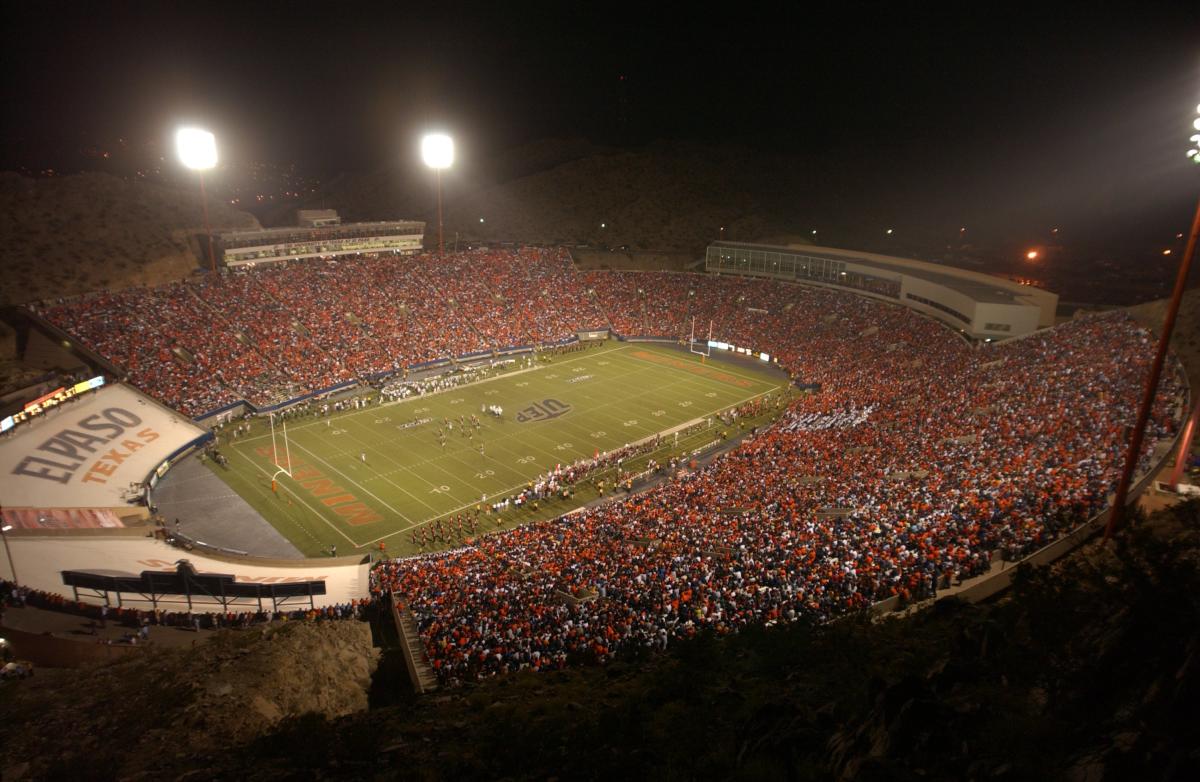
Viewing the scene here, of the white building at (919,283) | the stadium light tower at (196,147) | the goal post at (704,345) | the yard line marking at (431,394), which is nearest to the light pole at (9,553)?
the yard line marking at (431,394)

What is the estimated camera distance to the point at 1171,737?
4.93 metres

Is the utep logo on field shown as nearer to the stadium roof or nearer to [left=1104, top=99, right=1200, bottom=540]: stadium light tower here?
the stadium roof

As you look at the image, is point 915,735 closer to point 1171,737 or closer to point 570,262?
point 1171,737

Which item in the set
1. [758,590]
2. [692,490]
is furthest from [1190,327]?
[758,590]

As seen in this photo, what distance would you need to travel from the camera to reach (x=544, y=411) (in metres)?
41.7

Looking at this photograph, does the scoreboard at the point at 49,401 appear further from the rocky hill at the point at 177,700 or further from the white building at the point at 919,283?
the white building at the point at 919,283

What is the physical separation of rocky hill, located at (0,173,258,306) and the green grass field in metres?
26.5

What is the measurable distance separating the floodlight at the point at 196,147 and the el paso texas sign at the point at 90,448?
65.5ft

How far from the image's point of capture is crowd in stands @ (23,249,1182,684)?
52.7 ft

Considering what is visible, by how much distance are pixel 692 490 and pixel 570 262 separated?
1913 inches

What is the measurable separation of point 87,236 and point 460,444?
1682 inches

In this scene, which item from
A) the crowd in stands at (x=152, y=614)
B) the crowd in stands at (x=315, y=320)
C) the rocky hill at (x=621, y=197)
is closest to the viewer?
the crowd in stands at (x=152, y=614)

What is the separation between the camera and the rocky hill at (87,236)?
4981 cm

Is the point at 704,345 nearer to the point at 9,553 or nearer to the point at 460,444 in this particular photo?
the point at 460,444
